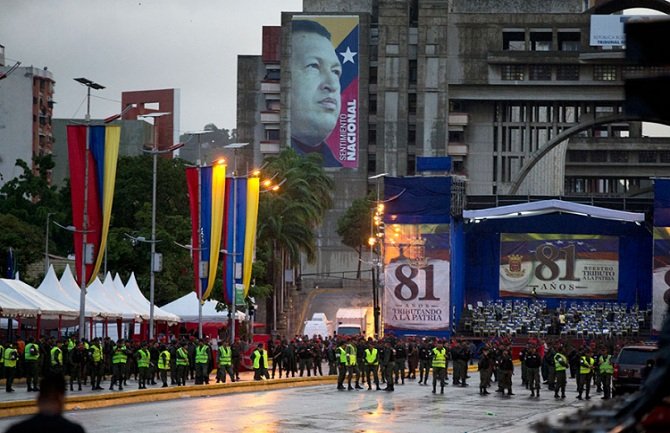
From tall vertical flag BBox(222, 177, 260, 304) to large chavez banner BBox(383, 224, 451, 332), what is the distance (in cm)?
1514

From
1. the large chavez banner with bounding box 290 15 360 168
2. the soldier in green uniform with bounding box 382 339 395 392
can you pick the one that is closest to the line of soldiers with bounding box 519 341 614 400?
the soldier in green uniform with bounding box 382 339 395 392

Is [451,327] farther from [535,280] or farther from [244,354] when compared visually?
[244,354]

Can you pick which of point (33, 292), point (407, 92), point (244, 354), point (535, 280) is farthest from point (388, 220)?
point (407, 92)

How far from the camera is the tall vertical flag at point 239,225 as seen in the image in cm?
5156

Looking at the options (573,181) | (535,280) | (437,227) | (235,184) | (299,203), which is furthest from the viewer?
(573,181)

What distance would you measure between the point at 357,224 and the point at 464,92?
15341 mm

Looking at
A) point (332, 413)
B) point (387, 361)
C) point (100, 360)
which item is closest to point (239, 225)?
point (387, 361)

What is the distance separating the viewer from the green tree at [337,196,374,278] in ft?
359

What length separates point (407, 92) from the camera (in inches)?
4550

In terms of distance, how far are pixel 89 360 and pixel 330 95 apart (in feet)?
260

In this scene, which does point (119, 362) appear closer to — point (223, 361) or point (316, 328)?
point (223, 361)

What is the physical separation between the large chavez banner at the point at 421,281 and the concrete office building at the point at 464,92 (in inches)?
1730

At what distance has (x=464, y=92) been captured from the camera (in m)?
114

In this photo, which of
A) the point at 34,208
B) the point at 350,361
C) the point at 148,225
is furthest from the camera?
the point at 34,208
